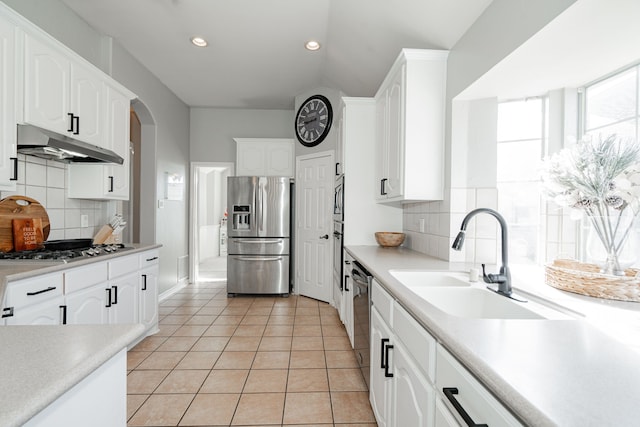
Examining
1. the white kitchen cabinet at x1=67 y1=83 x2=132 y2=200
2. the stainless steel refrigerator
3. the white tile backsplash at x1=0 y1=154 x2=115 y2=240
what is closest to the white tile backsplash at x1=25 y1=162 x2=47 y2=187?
the white tile backsplash at x1=0 y1=154 x2=115 y2=240

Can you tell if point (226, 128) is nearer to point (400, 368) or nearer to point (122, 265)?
point (122, 265)

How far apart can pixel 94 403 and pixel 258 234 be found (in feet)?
12.1

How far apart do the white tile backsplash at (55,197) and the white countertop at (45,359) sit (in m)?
1.98

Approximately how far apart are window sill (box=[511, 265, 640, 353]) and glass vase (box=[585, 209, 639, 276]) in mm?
214

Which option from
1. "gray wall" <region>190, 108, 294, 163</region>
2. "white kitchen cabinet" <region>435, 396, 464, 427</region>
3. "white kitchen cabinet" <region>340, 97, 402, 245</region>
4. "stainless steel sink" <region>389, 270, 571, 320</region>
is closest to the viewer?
"white kitchen cabinet" <region>435, 396, 464, 427</region>

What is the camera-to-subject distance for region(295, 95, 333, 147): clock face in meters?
4.11

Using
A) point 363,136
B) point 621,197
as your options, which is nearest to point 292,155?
point 363,136

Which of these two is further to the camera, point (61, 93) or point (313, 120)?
point (313, 120)

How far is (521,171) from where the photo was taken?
1.98m

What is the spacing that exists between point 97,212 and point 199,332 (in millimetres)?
1486

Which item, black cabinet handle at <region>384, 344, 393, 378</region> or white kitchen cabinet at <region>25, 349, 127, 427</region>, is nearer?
white kitchen cabinet at <region>25, 349, 127, 427</region>

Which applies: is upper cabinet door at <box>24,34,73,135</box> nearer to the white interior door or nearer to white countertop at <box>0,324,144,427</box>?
white countertop at <box>0,324,144,427</box>

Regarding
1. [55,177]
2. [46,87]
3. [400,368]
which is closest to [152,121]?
[55,177]

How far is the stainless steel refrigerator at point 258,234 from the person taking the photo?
4.32m
